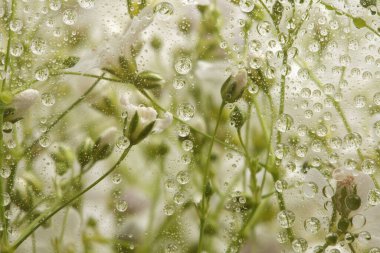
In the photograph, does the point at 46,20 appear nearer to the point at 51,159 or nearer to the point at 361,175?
the point at 51,159

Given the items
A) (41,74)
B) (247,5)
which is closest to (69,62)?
(41,74)

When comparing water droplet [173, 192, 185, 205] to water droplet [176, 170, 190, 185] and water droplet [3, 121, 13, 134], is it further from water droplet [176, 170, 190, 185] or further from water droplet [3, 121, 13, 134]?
water droplet [3, 121, 13, 134]

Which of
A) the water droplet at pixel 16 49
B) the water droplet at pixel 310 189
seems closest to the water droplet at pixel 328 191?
the water droplet at pixel 310 189

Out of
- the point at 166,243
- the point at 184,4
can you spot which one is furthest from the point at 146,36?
the point at 166,243

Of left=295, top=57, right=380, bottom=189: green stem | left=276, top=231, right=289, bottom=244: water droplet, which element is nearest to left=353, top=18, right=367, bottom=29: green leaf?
left=295, top=57, right=380, bottom=189: green stem

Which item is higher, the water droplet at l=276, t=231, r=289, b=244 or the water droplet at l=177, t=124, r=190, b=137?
the water droplet at l=177, t=124, r=190, b=137

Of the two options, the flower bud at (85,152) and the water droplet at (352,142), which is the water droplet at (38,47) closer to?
the flower bud at (85,152)
